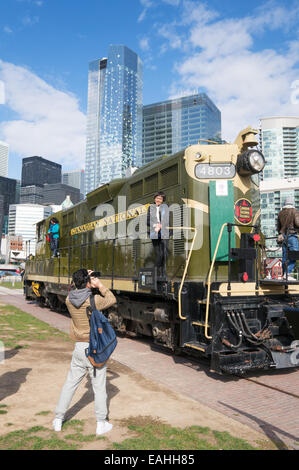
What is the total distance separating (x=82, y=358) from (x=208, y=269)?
3.47 meters

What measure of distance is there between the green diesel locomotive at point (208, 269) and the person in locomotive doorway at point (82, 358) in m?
2.15

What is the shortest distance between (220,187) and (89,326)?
390cm

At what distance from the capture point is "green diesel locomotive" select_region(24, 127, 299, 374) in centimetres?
556

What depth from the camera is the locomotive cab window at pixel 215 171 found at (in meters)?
6.73

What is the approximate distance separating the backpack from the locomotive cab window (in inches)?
152

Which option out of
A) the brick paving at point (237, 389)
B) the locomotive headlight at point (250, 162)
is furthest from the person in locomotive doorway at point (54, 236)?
the locomotive headlight at point (250, 162)

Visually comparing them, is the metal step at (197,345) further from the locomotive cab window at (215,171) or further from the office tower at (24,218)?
the office tower at (24,218)

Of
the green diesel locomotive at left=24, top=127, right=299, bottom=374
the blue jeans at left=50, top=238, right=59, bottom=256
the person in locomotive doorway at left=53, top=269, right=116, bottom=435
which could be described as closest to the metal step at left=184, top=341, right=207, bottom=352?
the green diesel locomotive at left=24, top=127, right=299, bottom=374

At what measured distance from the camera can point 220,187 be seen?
668 cm

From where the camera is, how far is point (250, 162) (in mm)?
6547

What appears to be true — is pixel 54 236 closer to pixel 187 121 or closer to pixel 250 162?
pixel 250 162

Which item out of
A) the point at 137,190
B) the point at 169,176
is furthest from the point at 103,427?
the point at 137,190

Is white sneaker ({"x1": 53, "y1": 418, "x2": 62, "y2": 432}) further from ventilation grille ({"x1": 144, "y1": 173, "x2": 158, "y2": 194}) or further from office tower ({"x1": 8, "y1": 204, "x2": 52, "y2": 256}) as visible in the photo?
office tower ({"x1": 8, "y1": 204, "x2": 52, "y2": 256})

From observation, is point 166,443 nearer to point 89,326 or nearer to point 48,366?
point 89,326
